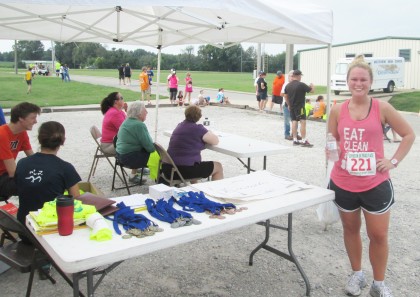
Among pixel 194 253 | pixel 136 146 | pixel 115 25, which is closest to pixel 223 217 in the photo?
pixel 194 253

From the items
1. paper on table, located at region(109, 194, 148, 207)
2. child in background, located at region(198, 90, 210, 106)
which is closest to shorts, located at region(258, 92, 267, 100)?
child in background, located at region(198, 90, 210, 106)

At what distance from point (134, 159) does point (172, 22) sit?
2.60 m

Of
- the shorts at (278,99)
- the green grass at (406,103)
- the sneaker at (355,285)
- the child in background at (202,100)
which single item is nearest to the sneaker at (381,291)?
the sneaker at (355,285)

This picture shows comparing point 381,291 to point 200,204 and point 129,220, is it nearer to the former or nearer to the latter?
point 200,204

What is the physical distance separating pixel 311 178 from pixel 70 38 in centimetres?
464

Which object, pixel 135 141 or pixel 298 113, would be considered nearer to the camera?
pixel 135 141

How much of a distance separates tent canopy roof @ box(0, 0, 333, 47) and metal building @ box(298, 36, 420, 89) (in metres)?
22.6

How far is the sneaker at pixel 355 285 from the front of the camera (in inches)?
116

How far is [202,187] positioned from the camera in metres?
2.92

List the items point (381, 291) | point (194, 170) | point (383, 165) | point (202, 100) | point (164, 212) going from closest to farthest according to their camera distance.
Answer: point (164, 212)
point (383, 165)
point (381, 291)
point (194, 170)
point (202, 100)

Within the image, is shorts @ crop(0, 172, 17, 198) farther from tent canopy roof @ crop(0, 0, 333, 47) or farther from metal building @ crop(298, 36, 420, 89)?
metal building @ crop(298, 36, 420, 89)

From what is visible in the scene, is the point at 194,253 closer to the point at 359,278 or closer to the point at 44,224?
the point at 359,278

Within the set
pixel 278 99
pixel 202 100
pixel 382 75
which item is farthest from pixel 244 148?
pixel 382 75

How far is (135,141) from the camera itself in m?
5.02
